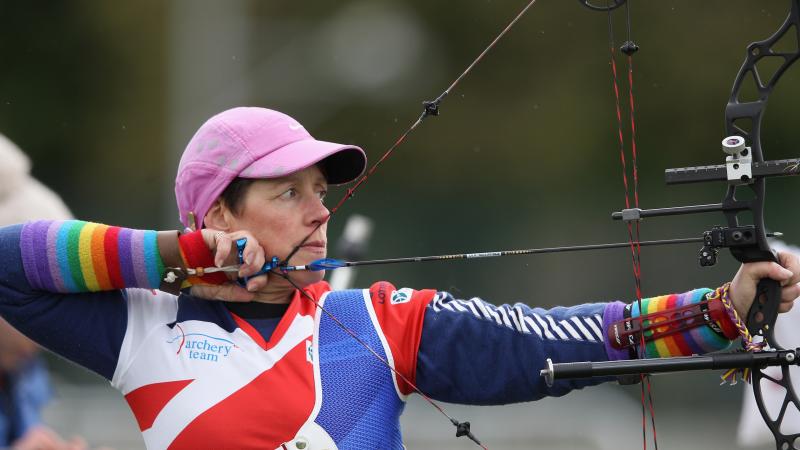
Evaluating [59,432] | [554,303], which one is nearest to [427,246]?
[554,303]

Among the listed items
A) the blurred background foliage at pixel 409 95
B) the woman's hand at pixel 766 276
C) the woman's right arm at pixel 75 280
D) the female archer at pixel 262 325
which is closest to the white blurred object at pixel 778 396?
the woman's hand at pixel 766 276

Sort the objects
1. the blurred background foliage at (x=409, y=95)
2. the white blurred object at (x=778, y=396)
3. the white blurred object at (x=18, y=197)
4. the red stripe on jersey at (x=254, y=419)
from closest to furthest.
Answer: the red stripe on jersey at (x=254, y=419) < the white blurred object at (x=778, y=396) < the white blurred object at (x=18, y=197) < the blurred background foliage at (x=409, y=95)

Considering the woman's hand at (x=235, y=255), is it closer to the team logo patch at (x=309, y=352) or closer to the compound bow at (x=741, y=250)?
the team logo patch at (x=309, y=352)

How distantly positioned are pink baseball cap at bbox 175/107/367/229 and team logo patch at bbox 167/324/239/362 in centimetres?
30

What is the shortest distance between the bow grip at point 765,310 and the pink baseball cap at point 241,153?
97 cm

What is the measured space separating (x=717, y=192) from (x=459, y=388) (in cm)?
566

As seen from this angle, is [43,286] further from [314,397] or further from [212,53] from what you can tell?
[212,53]

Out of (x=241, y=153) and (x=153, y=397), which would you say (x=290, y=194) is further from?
(x=153, y=397)

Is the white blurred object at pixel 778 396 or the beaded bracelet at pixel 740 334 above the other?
the beaded bracelet at pixel 740 334

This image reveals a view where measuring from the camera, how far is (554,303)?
26.2ft

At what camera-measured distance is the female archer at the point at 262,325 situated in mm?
2689

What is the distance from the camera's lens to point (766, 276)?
2510mm

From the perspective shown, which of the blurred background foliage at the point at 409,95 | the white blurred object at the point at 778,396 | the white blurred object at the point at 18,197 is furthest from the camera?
the blurred background foliage at the point at 409,95

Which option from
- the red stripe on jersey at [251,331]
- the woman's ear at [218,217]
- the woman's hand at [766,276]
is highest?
the woman's hand at [766,276]
